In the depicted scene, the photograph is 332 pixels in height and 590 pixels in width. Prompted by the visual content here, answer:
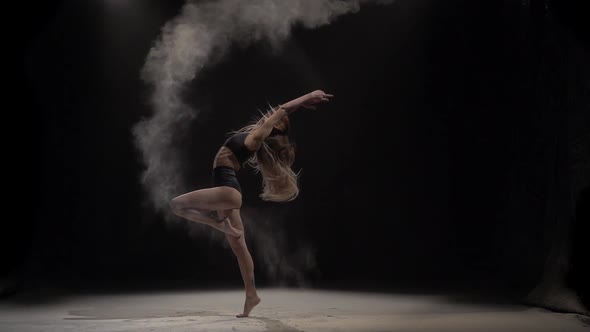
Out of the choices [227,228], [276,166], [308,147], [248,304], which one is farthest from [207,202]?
[308,147]

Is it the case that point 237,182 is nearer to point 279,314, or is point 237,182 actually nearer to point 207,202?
point 207,202

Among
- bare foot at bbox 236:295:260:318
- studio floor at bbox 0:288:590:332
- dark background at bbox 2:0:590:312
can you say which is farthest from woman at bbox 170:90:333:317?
dark background at bbox 2:0:590:312

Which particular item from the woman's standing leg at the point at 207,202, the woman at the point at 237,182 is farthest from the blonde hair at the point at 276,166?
the woman's standing leg at the point at 207,202

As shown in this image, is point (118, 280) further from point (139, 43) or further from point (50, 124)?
point (139, 43)

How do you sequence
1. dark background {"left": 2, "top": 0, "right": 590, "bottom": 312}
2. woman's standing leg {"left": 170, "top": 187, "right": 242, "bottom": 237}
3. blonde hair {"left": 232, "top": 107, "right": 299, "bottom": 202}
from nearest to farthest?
1. woman's standing leg {"left": 170, "top": 187, "right": 242, "bottom": 237}
2. blonde hair {"left": 232, "top": 107, "right": 299, "bottom": 202}
3. dark background {"left": 2, "top": 0, "right": 590, "bottom": 312}

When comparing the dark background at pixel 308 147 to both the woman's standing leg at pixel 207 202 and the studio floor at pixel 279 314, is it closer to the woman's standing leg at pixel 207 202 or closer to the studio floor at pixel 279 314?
the studio floor at pixel 279 314

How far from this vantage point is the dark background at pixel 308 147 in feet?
27.0

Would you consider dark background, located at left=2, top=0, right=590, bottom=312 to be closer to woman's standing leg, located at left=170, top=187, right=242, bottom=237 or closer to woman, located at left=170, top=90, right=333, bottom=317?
woman, located at left=170, top=90, right=333, bottom=317

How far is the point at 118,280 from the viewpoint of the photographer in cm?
865

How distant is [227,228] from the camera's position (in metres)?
5.20

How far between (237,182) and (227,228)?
41 cm

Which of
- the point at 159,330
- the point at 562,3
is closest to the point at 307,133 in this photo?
the point at 562,3

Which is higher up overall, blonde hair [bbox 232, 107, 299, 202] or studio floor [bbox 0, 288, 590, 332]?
blonde hair [bbox 232, 107, 299, 202]

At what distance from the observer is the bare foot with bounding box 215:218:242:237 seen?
5.18 metres
